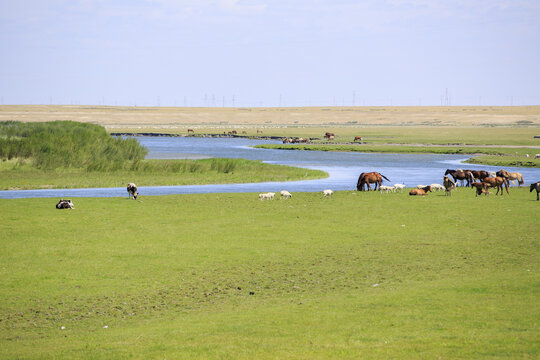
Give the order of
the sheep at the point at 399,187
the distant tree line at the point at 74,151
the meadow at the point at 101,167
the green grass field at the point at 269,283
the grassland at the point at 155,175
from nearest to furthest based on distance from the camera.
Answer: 1. the green grass field at the point at 269,283
2. the sheep at the point at 399,187
3. the grassland at the point at 155,175
4. the meadow at the point at 101,167
5. the distant tree line at the point at 74,151

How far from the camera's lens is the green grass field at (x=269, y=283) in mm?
11492

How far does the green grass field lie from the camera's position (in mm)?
11492

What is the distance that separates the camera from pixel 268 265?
63.0 feet

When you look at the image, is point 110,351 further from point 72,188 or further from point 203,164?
point 203,164

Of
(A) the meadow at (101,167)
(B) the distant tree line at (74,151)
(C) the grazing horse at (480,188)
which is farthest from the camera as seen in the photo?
(B) the distant tree line at (74,151)

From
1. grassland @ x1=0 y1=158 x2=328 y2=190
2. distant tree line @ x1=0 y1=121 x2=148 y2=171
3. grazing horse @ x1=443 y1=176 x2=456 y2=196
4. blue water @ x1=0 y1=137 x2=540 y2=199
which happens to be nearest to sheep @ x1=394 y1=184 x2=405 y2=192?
grazing horse @ x1=443 y1=176 x2=456 y2=196

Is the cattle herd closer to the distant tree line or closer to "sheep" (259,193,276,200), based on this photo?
"sheep" (259,193,276,200)

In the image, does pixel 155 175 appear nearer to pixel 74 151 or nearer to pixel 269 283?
pixel 74 151


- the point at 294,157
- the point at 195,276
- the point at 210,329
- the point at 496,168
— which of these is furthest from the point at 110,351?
the point at 294,157

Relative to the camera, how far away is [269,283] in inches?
674

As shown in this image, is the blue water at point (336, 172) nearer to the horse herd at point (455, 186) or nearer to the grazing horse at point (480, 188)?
the horse herd at point (455, 186)

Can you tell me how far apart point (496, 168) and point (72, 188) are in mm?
40996

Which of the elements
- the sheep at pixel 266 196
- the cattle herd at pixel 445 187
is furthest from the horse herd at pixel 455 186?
the sheep at pixel 266 196

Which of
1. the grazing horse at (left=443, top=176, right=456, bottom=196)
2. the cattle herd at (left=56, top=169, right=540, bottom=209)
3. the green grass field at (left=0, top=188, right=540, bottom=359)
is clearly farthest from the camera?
the grazing horse at (left=443, top=176, right=456, bottom=196)
